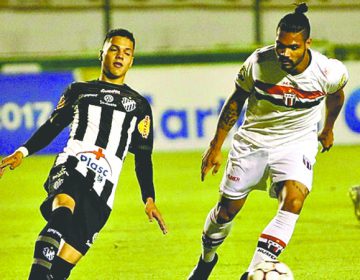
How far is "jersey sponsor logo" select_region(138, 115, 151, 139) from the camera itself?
6.12 m

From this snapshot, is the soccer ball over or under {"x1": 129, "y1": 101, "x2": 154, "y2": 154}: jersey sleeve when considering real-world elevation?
under

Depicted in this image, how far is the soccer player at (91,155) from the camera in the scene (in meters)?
5.64

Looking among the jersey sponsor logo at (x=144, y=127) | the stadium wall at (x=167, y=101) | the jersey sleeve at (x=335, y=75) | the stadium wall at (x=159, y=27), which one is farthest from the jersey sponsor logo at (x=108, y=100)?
the stadium wall at (x=159, y=27)

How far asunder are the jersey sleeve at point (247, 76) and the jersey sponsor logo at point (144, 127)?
757mm

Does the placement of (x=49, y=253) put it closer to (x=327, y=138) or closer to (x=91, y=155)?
(x=91, y=155)

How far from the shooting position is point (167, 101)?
1677 cm

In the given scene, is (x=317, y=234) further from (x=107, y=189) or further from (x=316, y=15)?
(x=316, y=15)

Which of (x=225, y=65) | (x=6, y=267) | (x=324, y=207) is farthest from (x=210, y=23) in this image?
Result: (x=6, y=267)

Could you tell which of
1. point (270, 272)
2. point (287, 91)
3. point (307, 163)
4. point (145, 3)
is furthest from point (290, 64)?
point (145, 3)

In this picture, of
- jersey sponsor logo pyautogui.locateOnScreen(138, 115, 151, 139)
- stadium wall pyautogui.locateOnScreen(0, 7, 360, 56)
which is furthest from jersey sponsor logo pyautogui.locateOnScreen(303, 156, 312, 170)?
stadium wall pyautogui.locateOnScreen(0, 7, 360, 56)

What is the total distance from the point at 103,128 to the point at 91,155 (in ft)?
0.67

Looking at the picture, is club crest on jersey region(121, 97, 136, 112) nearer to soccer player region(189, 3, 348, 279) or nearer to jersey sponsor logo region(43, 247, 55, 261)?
soccer player region(189, 3, 348, 279)

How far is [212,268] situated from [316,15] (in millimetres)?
12554

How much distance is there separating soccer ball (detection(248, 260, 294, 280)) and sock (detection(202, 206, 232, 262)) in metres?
0.88
